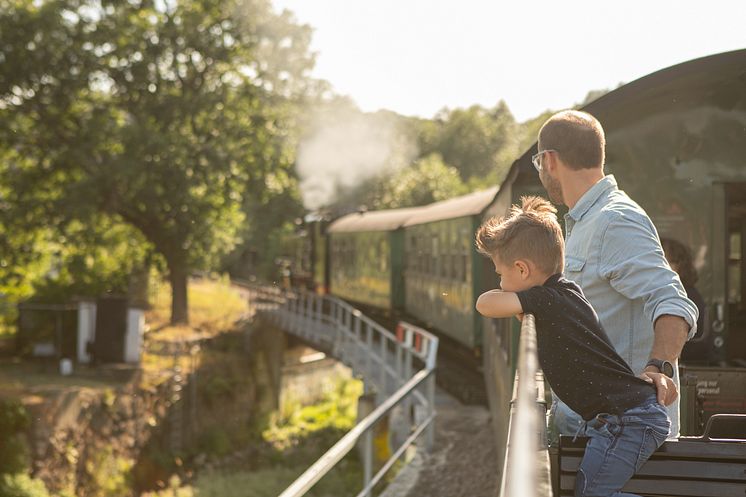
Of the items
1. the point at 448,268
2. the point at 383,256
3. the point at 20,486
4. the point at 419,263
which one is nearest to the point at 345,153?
the point at 383,256

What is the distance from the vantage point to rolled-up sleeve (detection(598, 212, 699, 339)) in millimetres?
2768

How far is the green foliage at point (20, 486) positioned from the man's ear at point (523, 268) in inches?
624

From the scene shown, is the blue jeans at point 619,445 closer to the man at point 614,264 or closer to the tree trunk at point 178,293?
the man at point 614,264

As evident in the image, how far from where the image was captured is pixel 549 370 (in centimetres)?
279

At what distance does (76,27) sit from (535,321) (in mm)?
25642

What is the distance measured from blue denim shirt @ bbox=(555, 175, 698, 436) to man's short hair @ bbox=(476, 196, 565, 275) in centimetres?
22

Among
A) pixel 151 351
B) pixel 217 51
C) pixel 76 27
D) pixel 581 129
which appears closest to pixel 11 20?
pixel 76 27

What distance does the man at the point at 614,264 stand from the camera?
2.74 metres

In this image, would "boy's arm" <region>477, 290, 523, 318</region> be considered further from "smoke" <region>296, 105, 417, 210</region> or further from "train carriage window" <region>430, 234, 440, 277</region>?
"smoke" <region>296, 105, 417, 210</region>

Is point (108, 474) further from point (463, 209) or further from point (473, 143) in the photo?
point (473, 143)

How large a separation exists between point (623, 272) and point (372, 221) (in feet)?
69.4

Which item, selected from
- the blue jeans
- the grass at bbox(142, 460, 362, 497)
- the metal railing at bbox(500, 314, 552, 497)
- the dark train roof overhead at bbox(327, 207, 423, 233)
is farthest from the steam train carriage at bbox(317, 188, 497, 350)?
the metal railing at bbox(500, 314, 552, 497)

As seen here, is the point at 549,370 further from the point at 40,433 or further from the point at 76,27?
the point at 76,27

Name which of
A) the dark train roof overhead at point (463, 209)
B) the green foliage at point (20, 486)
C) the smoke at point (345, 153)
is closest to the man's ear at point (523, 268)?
the dark train roof overhead at point (463, 209)
